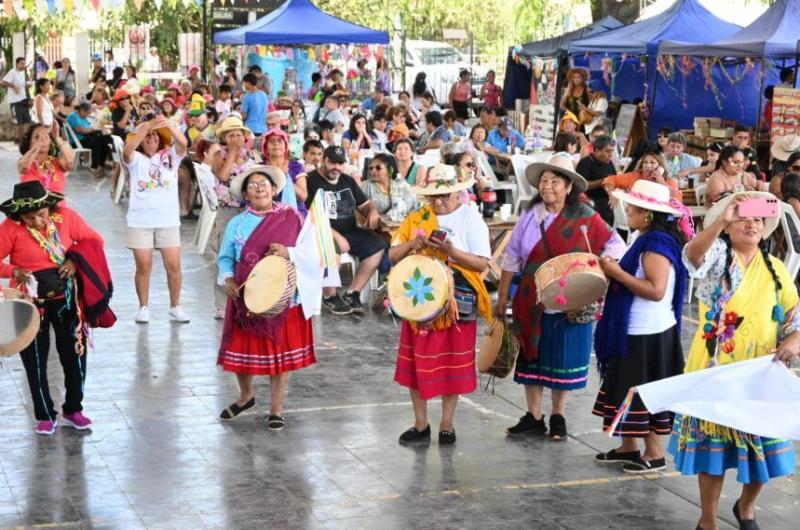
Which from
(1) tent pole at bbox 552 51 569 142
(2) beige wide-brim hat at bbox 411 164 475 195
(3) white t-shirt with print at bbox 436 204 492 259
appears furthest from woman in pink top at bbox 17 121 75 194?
(1) tent pole at bbox 552 51 569 142

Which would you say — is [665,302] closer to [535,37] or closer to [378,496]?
[378,496]

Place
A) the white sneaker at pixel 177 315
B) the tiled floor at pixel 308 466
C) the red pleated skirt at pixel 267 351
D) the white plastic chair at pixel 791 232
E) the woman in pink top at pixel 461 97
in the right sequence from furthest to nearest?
the woman in pink top at pixel 461 97 → the white plastic chair at pixel 791 232 → the white sneaker at pixel 177 315 → the red pleated skirt at pixel 267 351 → the tiled floor at pixel 308 466

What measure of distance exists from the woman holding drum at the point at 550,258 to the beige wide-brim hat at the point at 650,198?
0.58 meters

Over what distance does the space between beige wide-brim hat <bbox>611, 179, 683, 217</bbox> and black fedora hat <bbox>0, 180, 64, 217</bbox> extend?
330 centimetres

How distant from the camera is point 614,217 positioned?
1391cm

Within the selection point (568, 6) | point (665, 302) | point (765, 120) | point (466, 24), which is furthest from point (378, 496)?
point (466, 24)

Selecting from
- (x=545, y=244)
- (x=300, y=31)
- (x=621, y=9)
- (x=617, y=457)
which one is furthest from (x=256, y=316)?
(x=621, y=9)

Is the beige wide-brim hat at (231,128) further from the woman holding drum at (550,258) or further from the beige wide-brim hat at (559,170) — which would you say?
the woman holding drum at (550,258)

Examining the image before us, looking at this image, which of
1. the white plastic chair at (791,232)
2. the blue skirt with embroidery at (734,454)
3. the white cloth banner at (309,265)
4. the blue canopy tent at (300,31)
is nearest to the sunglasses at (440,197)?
the white cloth banner at (309,265)

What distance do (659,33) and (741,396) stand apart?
15.6 meters

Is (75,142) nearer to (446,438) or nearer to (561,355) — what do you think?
(446,438)

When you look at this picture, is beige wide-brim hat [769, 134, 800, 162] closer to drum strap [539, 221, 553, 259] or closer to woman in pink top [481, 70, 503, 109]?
drum strap [539, 221, 553, 259]

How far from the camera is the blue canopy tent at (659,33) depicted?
2048 cm

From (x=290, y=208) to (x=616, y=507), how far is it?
9.11ft
